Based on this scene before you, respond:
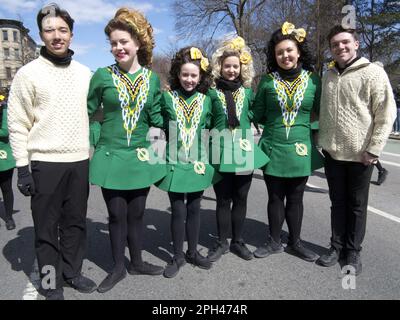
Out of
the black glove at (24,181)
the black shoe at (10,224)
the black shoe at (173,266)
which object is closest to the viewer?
the black glove at (24,181)

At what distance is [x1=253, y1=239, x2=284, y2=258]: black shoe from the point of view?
316cm

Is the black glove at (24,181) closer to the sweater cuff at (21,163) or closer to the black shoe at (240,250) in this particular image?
the sweater cuff at (21,163)

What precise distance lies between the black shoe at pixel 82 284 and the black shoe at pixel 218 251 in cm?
101

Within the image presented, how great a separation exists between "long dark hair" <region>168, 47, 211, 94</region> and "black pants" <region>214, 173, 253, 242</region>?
777mm

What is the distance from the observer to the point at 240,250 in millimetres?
3191

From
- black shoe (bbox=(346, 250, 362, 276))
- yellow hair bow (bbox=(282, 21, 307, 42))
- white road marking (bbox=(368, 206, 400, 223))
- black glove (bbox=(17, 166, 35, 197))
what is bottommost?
white road marking (bbox=(368, 206, 400, 223))

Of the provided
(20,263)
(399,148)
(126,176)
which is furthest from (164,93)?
(399,148)

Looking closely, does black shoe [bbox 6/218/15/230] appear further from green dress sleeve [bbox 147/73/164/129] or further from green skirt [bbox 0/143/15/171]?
green dress sleeve [bbox 147/73/164/129]

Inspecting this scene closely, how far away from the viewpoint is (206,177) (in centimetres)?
287

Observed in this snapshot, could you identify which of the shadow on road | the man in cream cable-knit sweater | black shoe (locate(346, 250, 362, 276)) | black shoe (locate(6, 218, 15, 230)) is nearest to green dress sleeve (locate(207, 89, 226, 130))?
the man in cream cable-knit sweater

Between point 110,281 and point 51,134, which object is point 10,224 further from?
point 51,134

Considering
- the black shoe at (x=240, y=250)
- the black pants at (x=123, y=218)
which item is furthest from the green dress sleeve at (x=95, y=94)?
the black shoe at (x=240, y=250)

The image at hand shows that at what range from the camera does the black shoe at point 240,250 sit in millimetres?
3138
